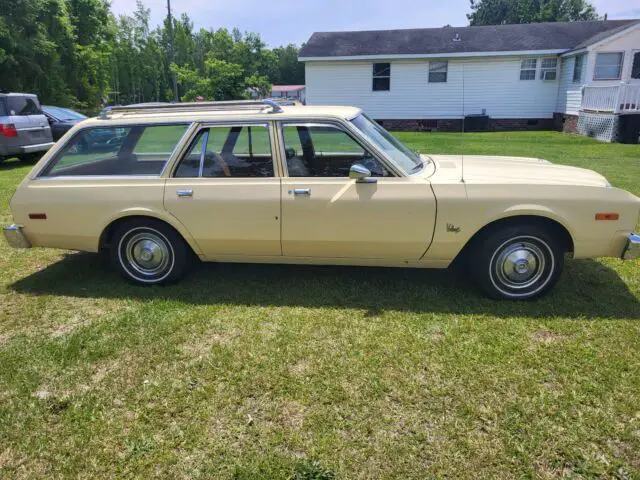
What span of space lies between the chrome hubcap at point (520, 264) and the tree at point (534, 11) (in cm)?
6483

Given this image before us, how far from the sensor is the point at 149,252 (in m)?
4.67

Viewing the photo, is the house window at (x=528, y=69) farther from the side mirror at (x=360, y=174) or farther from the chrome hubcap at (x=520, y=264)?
the side mirror at (x=360, y=174)

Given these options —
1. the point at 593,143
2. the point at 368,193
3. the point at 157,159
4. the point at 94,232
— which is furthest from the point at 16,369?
the point at 593,143

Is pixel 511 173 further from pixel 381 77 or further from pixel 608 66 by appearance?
pixel 381 77

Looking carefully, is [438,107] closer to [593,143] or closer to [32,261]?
[593,143]

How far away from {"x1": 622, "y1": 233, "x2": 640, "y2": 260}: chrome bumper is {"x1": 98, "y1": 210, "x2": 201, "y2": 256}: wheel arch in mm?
3600

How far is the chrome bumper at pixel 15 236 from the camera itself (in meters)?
4.66

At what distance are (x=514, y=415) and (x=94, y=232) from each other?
3.77 meters

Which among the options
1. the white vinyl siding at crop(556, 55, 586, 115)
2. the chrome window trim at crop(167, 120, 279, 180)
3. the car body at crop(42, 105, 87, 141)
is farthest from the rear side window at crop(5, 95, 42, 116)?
the white vinyl siding at crop(556, 55, 586, 115)

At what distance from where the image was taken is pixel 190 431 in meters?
2.81

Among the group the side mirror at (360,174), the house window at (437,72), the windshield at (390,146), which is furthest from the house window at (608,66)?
the side mirror at (360,174)

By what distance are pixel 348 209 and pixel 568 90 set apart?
70.5 feet

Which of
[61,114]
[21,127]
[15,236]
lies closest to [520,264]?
[15,236]

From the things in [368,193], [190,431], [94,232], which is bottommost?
[190,431]
